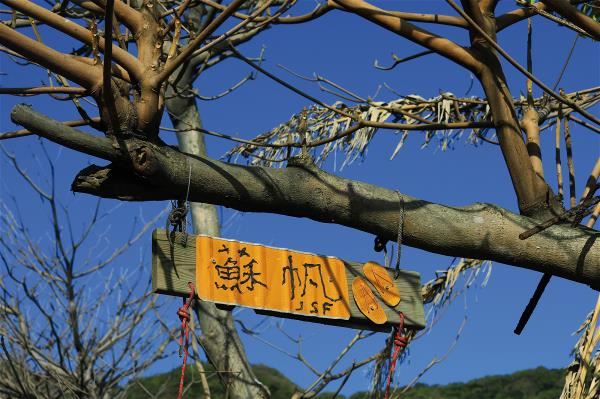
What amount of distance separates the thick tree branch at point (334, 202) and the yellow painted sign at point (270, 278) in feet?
0.77

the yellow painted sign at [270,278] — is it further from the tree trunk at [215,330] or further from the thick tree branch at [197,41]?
the tree trunk at [215,330]

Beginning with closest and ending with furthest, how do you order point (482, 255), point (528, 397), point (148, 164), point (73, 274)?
point (148, 164)
point (482, 255)
point (73, 274)
point (528, 397)

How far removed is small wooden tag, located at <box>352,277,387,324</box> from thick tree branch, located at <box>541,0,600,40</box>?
3.67 ft

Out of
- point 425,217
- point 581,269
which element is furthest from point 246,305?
point 581,269

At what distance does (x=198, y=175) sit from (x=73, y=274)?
468 cm

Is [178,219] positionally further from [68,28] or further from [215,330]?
[215,330]

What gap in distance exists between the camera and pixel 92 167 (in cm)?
256

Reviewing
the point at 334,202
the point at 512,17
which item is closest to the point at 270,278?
the point at 334,202

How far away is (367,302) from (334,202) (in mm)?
482

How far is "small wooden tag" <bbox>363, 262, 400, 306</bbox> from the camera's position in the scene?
3191mm

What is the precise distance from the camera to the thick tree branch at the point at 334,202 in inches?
99.8

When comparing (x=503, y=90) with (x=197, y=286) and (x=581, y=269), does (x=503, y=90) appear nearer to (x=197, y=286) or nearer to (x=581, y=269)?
(x=581, y=269)

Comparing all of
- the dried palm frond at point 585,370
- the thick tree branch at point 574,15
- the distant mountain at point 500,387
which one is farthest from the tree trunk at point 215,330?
the distant mountain at point 500,387

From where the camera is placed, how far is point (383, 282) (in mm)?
3209
